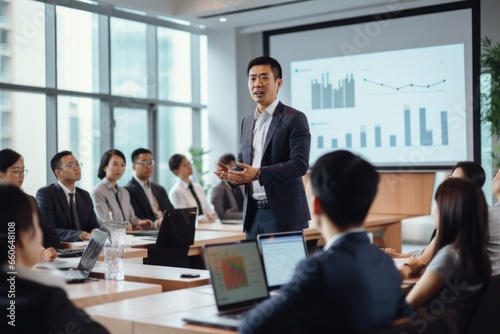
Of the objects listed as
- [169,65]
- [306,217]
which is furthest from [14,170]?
[169,65]

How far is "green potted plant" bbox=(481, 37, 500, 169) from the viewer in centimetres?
703

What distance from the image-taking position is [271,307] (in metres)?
1.81

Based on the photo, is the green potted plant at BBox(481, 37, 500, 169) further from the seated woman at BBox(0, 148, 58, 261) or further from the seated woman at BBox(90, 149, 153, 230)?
the seated woman at BBox(0, 148, 58, 261)

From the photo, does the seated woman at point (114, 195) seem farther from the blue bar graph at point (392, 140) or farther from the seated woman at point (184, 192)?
the blue bar graph at point (392, 140)

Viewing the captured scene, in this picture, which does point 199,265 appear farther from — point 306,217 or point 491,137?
point 491,137

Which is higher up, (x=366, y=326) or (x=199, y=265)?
(x=366, y=326)

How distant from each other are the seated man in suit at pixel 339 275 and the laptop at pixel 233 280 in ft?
1.12

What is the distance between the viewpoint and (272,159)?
3678 millimetres

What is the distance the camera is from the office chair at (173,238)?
15.1 feet

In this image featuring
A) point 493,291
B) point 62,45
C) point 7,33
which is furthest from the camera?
point 62,45

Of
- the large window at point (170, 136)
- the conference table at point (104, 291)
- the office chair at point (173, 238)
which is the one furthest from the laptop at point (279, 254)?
the large window at point (170, 136)

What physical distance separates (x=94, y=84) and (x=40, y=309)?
7.06 meters

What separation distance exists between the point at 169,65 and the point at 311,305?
8.24 m

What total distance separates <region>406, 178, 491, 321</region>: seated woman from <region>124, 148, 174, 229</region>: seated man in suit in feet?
13.7
